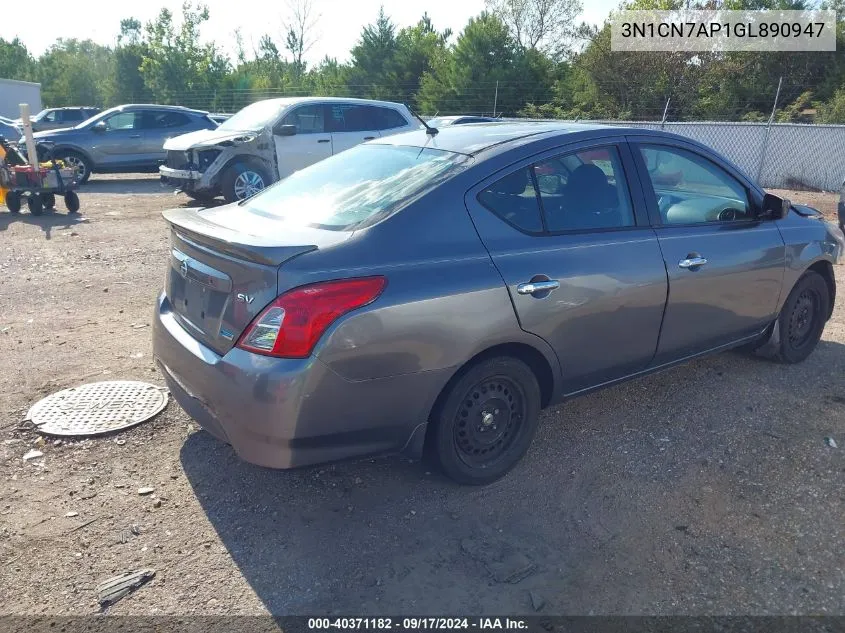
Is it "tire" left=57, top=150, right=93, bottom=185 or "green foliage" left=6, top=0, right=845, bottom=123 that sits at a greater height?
"green foliage" left=6, top=0, right=845, bottom=123

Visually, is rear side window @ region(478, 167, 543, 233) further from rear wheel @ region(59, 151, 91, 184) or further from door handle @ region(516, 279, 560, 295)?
rear wheel @ region(59, 151, 91, 184)

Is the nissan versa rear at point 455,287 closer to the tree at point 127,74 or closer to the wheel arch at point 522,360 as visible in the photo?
the wheel arch at point 522,360

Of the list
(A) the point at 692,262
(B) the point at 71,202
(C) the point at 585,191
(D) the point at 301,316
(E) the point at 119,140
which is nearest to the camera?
(D) the point at 301,316

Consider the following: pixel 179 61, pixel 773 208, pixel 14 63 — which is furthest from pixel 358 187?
pixel 14 63

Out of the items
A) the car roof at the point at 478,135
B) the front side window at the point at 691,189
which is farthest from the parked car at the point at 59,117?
the front side window at the point at 691,189

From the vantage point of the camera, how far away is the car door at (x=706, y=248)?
3875mm

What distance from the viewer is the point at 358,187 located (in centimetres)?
353

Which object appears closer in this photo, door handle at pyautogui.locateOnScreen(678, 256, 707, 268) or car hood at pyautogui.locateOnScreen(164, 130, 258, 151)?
door handle at pyautogui.locateOnScreen(678, 256, 707, 268)

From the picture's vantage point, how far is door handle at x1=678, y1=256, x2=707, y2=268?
385 cm

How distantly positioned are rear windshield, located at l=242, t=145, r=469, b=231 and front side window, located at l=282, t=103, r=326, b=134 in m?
7.65

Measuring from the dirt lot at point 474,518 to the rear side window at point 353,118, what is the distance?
802 centimetres

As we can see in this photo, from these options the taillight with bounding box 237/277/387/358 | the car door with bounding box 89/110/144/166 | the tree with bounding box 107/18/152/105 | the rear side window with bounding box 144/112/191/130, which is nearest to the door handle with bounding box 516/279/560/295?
the taillight with bounding box 237/277/387/358

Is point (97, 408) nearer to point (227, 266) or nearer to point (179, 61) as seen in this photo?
point (227, 266)

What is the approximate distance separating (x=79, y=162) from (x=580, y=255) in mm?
14765
